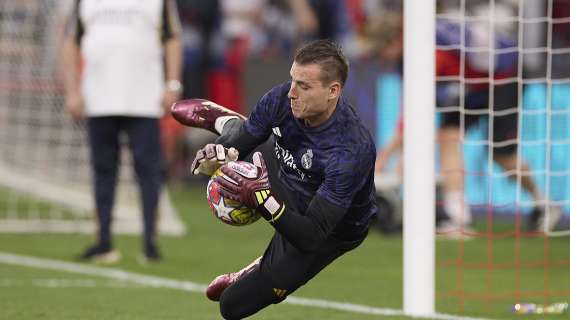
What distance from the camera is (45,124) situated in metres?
12.0

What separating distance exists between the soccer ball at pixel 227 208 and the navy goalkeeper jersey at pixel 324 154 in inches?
13.6

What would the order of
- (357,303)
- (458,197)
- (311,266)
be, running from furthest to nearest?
1. (458,197)
2. (357,303)
3. (311,266)

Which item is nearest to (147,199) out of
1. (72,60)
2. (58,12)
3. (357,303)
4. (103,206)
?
(103,206)

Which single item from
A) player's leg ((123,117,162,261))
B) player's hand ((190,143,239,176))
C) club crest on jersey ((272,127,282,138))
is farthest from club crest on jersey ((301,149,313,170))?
player's leg ((123,117,162,261))

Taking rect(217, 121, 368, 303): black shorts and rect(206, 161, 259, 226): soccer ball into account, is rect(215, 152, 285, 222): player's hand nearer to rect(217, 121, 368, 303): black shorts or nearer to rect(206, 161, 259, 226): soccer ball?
rect(206, 161, 259, 226): soccer ball

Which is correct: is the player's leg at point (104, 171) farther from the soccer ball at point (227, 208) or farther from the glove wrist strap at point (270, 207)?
the glove wrist strap at point (270, 207)

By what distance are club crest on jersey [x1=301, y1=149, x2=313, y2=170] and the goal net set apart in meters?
6.05

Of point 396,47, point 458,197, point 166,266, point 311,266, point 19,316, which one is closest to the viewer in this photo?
point 311,266

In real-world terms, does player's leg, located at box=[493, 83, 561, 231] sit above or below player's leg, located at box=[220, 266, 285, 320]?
below

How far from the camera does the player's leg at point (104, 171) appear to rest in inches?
372

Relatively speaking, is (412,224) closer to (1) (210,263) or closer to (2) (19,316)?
(2) (19,316)

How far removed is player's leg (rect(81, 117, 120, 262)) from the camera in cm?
945

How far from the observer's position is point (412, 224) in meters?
7.00

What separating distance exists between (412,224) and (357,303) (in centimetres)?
82
